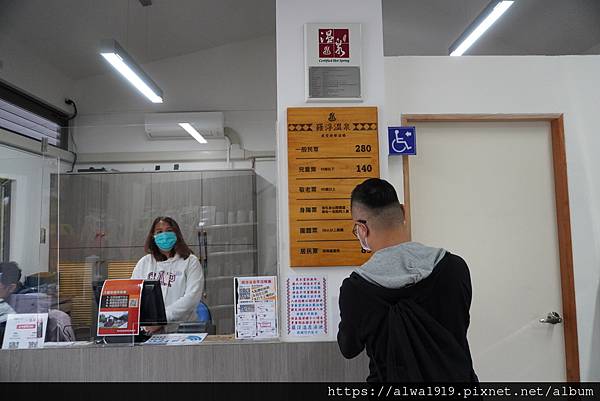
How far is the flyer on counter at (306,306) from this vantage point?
7.31ft

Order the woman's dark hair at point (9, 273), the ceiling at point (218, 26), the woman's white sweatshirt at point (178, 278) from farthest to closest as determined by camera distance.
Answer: the ceiling at point (218, 26)
the woman's dark hair at point (9, 273)
the woman's white sweatshirt at point (178, 278)

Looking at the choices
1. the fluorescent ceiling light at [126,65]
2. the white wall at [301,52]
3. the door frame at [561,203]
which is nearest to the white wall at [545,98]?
the door frame at [561,203]

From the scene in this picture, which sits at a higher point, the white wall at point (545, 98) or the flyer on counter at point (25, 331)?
the white wall at point (545, 98)

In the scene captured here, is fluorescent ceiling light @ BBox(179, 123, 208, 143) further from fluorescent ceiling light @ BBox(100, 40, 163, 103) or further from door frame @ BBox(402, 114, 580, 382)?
door frame @ BBox(402, 114, 580, 382)

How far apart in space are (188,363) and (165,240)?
108cm

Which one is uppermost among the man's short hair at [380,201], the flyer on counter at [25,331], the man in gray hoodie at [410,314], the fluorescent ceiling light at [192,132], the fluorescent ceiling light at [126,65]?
the fluorescent ceiling light at [126,65]

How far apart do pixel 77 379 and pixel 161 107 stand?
3962 millimetres

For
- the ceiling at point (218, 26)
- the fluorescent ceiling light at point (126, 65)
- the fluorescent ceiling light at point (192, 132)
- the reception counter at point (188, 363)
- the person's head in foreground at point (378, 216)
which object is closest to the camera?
the person's head in foreground at point (378, 216)

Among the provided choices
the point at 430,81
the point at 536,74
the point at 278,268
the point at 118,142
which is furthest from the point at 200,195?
the point at 536,74

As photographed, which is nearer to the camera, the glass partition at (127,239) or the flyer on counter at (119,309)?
the flyer on counter at (119,309)

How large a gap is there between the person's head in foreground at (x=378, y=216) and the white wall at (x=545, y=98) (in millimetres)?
1262

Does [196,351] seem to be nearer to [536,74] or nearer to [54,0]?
[536,74]

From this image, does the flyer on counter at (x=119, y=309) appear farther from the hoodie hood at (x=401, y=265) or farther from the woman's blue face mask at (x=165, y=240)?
the hoodie hood at (x=401, y=265)

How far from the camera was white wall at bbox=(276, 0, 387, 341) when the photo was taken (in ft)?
7.66
